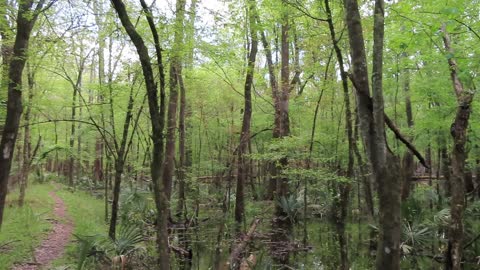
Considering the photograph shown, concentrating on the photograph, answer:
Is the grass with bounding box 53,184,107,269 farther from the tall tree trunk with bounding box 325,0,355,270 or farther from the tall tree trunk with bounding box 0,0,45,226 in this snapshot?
the tall tree trunk with bounding box 325,0,355,270

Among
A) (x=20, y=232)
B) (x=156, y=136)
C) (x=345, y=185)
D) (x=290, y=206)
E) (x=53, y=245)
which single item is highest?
(x=156, y=136)

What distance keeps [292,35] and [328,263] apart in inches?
390

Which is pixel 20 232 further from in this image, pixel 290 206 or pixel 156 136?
pixel 290 206

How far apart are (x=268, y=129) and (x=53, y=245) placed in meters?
8.47

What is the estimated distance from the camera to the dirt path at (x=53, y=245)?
8945 mm

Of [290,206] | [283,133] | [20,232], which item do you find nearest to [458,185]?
[283,133]

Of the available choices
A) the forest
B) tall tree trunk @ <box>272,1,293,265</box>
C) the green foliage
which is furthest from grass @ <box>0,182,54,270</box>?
the green foliage

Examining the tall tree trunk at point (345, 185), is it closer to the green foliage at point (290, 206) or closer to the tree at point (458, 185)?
the green foliage at point (290, 206)

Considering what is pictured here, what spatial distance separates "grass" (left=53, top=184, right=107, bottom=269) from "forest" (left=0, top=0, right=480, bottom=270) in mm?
103

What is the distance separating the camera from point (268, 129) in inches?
605

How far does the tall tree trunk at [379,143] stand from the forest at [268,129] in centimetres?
2

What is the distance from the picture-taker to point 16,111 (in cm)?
773

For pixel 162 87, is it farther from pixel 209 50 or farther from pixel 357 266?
pixel 357 266

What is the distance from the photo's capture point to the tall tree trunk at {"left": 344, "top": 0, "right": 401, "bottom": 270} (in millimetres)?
4855
